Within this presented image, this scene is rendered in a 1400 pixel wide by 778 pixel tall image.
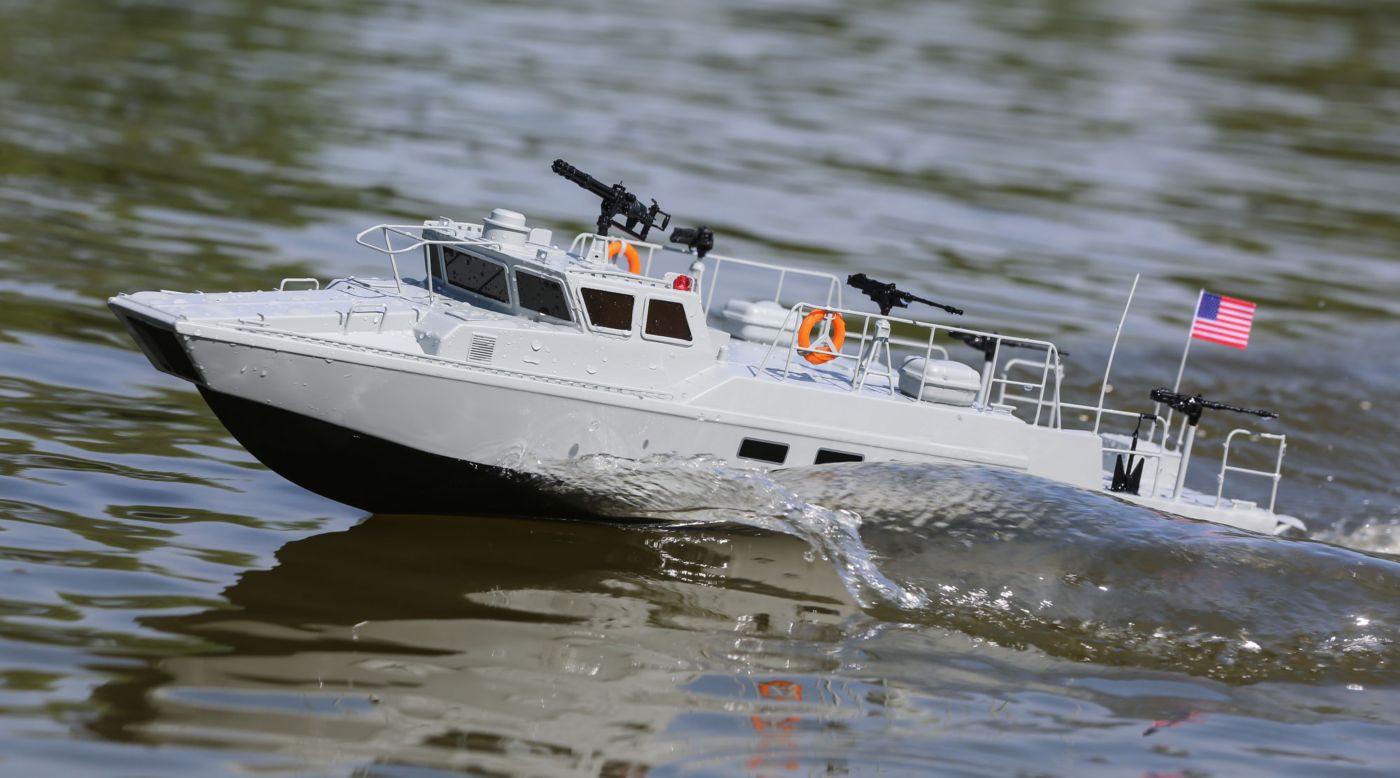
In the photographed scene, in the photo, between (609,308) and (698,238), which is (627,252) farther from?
(609,308)

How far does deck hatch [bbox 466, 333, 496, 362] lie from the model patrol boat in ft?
0.05

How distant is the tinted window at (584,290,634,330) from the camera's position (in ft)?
51.5

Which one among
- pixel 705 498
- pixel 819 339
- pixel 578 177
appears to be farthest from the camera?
pixel 819 339

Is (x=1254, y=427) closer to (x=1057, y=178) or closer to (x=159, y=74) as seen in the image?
(x=1057, y=178)

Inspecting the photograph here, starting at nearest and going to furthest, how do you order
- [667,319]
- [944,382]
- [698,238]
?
1. [667,319]
2. [944,382]
3. [698,238]

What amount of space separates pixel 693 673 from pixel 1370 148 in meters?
39.8

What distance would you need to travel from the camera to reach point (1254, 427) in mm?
23609

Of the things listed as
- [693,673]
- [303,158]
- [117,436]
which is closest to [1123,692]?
[693,673]

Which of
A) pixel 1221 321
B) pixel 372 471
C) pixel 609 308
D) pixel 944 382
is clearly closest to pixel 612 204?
pixel 609 308

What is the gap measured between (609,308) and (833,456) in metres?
2.99

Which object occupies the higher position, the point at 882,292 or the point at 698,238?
the point at 698,238

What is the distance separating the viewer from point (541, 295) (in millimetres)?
15867

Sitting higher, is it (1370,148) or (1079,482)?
(1370,148)

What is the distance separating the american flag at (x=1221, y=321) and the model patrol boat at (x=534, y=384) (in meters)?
0.84
